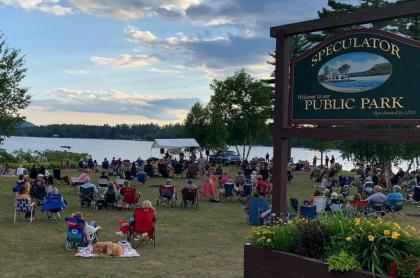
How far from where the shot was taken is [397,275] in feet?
19.2

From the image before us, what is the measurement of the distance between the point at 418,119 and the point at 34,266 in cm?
654

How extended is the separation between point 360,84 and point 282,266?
274 centimetres

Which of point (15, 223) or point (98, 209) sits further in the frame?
point (98, 209)

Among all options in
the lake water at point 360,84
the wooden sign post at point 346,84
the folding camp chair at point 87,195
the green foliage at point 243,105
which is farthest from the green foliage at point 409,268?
the green foliage at point 243,105

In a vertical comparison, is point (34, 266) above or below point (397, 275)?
below

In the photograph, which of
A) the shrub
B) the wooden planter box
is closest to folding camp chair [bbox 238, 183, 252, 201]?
the shrub

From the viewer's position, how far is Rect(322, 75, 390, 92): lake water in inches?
292

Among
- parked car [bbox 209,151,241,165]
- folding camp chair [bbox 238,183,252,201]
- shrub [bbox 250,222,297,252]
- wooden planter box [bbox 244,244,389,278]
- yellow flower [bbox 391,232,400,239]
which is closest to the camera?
yellow flower [bbox 391,232,400,239]

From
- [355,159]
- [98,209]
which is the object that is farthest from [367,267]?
[355,159]

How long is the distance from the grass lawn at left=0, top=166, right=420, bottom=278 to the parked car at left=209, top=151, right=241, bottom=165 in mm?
28513

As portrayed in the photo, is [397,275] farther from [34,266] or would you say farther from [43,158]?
[43,158]

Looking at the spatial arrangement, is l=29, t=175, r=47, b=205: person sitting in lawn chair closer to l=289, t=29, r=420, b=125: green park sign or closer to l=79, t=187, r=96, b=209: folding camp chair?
l=79, t=187, r=96, b=209: folding camp chair

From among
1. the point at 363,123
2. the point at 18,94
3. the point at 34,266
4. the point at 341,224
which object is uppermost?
the point at 18,94

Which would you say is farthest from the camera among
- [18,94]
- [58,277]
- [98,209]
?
[18,94]
